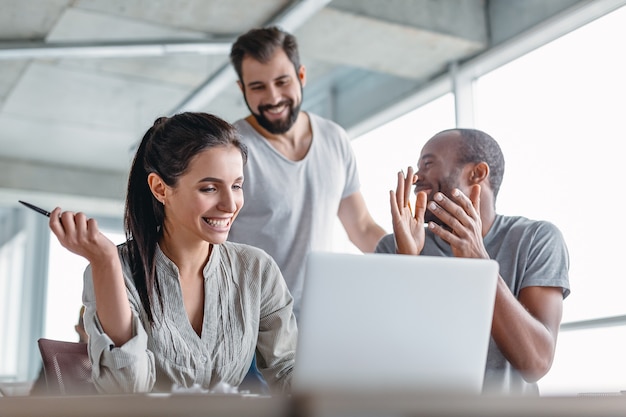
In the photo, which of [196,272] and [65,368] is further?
[196,272]

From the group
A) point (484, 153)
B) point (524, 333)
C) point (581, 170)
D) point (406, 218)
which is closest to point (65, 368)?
point (406, 218)

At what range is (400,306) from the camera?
1.17 m

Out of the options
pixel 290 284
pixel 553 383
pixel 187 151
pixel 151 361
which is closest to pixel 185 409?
pixel 151 361

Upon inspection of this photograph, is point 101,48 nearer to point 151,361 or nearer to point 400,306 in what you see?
point 151,361

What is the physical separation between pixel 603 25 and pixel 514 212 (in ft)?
4.05

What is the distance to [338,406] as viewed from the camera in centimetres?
65

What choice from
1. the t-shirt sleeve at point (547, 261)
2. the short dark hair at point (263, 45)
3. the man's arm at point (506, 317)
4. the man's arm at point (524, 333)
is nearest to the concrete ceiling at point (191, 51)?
the short dark hair at point (263, 45)

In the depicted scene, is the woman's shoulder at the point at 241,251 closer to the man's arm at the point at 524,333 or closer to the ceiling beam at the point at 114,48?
the man's arm at the point at 524,333

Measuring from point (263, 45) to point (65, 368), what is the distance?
5.02ft

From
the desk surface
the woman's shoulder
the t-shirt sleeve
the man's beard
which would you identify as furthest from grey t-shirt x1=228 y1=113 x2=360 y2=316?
the desk surface

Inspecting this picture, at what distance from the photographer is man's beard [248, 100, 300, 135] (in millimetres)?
2717

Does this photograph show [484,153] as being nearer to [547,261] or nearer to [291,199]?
[547,261]

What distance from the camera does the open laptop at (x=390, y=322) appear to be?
1.14 meters

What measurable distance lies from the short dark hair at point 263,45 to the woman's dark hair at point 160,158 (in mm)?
850
